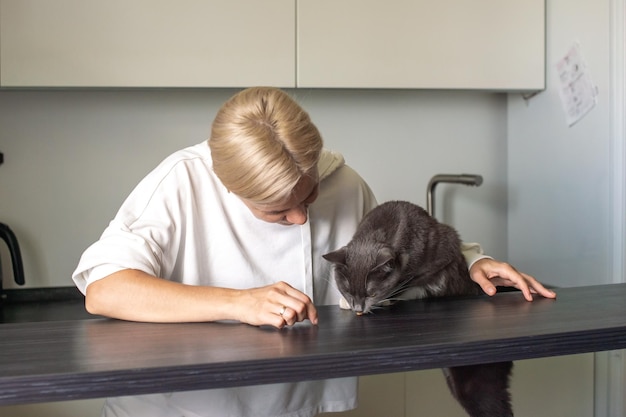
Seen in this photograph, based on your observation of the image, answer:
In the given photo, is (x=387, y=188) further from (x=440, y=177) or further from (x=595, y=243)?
(x=595, y=243)

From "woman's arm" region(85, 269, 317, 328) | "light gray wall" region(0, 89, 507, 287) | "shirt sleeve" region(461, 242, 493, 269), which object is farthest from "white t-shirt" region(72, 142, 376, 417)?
"light gray wall" region(0, 89, 507, 287)

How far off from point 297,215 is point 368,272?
0.22m

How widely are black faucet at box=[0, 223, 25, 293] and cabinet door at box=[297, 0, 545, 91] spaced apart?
0.94 metres

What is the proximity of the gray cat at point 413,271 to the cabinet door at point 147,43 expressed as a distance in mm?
665

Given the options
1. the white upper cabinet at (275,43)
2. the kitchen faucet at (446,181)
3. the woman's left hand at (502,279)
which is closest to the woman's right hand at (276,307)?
the woman's left hand at (502,279)

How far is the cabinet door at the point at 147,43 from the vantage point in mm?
1777

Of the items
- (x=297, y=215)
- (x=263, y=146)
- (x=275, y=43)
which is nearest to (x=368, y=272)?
(x=297, y=215)

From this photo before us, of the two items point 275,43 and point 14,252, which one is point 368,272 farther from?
point 14,252

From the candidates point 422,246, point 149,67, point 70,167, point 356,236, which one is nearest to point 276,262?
point 356,236

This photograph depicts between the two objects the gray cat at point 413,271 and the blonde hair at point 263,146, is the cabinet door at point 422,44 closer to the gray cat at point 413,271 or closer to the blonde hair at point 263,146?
the gray cat at point 413,271

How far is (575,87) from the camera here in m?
2.00

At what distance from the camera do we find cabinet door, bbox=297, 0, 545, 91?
6.37 feet

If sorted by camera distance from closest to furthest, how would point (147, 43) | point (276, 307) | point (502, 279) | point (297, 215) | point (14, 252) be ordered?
point (276, 307)
point (297, 215)
point (502, 279)
point (147, 43)
point (14, 252)

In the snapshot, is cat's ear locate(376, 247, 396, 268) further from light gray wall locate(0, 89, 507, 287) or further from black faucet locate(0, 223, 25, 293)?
black faucet locate(0, 223, 25, 293)
